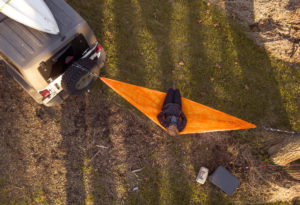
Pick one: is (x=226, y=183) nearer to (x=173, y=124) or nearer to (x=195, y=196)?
(x=195, y=196)

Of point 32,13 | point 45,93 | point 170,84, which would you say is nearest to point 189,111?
point 170,84

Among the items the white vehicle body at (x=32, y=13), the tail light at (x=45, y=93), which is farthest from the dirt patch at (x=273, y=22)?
the tail light at (x=45, y=93)

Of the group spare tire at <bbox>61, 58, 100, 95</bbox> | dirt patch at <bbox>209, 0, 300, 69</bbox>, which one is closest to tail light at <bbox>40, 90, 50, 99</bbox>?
spare tire at <bbox>61, 58, 100, 95</bbox>

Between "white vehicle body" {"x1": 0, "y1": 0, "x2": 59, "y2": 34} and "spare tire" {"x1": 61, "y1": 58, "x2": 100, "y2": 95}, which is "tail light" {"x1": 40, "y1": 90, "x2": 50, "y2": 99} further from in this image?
"white vehicle body" {"x1": 0, "y1": 0, "x2": 59, "y2": 34}

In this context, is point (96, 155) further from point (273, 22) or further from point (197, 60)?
point (273, 22)

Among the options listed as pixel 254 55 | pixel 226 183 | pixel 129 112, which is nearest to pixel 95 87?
pixel 129 112

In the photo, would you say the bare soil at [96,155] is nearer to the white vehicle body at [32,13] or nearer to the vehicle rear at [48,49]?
the vehicle rear at [48,49]

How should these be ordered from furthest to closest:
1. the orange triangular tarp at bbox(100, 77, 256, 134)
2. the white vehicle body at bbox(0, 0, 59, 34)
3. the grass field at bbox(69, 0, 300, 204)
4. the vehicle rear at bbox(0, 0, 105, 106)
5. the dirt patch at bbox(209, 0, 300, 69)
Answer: the dirt patch at bbox(209, 0, 300, 69) → the grass field at bbox(69, 0, 300, 204) → the orange triangular tarp at bbox(100, 77, 256, 134) → the white vehicle body at bbox(0, 0, 59, 34) → the vehicle rear at bbox(0, 0, 105, 106)
